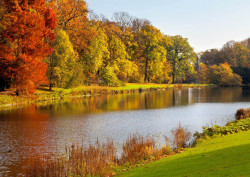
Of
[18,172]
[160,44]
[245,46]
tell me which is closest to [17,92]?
[18,172]

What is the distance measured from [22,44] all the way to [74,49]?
73.4 feet

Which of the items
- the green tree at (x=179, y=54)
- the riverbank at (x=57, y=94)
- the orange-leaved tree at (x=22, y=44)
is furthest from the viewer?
the green tree at (x=179, y=54)

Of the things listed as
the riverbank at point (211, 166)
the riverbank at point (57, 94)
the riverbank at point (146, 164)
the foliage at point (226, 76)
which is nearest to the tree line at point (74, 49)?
the riverbank at point (57, 94)

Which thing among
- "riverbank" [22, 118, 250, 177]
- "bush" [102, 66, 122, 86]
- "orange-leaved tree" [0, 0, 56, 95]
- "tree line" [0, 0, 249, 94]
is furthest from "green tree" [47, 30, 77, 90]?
"riverbank" [22, 118, 250, 177]

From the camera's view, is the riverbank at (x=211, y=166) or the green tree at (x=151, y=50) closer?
the riverbank at (x=211, y=166)

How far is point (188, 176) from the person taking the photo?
23.6 feet

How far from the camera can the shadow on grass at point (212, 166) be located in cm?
720

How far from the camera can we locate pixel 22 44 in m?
32.7

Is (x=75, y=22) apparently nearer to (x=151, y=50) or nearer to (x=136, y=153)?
(x=151, y=50)

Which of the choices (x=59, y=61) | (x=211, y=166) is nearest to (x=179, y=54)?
(x=59, y=61)

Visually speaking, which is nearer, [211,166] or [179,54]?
[211,166]

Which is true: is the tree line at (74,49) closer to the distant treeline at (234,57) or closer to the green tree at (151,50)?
the green tree at (151,50)

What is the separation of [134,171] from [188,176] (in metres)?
2.74

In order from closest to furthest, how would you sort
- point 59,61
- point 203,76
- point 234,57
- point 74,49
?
1. point 59,61
2. point 74,49
3. point 203,76
4. point 234,57
